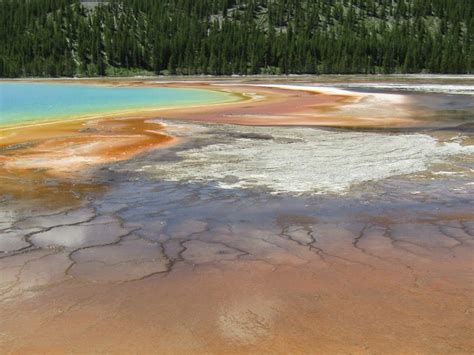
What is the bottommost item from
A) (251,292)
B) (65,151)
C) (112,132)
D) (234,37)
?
(251,292)

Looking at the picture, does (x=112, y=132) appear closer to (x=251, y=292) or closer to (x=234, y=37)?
(x=251, y=292)

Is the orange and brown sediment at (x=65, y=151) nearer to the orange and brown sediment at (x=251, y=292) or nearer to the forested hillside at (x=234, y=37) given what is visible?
the orange and brown sediment at (x=251, y=292)

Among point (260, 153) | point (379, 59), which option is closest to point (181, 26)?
point (379, 59)

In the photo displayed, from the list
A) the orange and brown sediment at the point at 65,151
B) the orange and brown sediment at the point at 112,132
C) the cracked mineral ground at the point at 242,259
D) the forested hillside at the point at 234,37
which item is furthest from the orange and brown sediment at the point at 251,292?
the forested hillside at the point at 234,37

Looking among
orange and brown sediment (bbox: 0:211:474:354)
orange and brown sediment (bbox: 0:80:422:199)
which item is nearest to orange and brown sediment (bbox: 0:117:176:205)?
orange and brown sediment (bbox: 0:80:422:199)

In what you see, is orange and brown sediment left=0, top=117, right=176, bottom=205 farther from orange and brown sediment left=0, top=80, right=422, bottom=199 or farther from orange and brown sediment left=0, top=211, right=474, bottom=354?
orange and brown sediment left=0, top=211, right=474, bottom=354

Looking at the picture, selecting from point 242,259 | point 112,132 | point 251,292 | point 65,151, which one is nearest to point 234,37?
point 112,132

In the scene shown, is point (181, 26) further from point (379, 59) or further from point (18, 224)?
point (18, 224)
